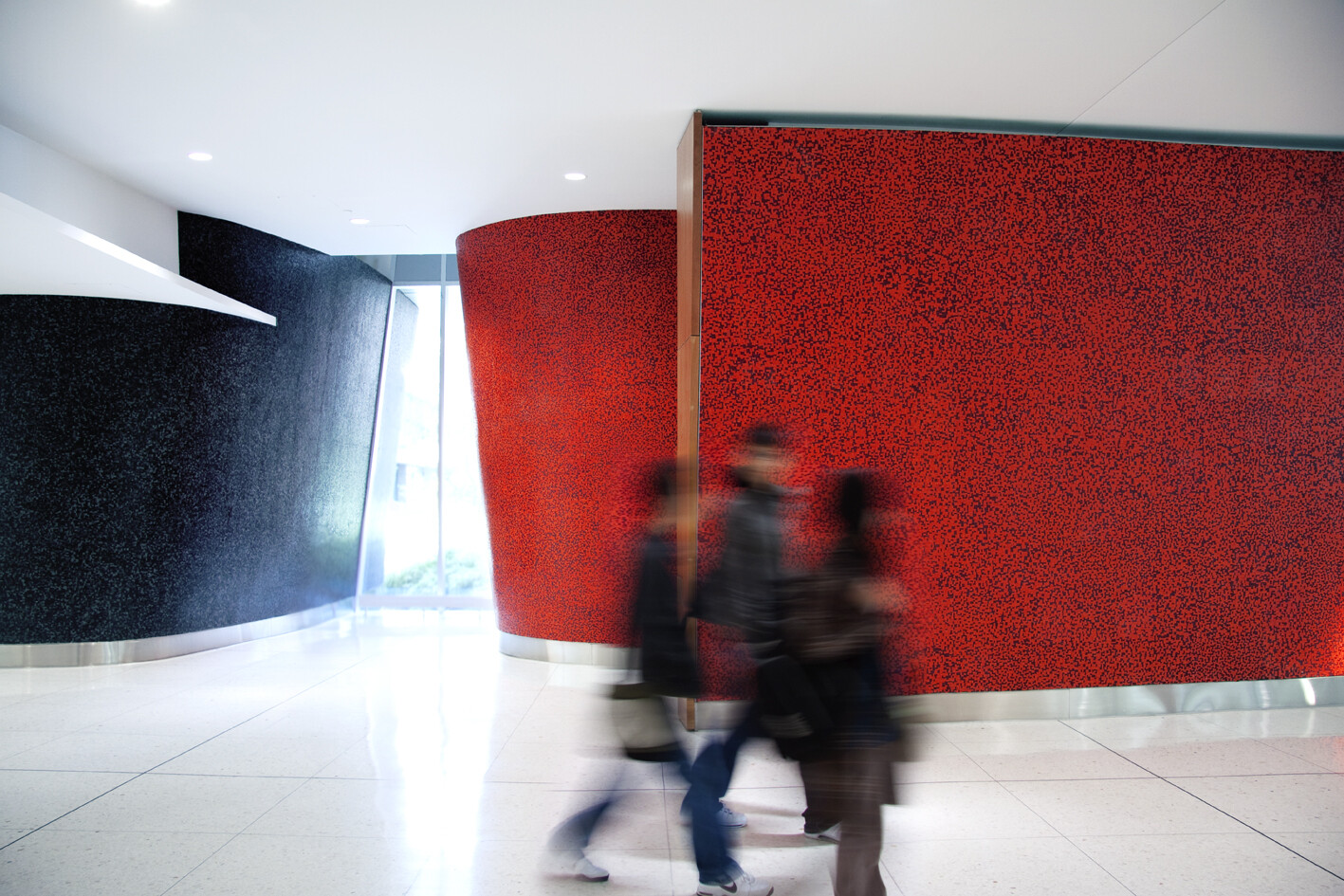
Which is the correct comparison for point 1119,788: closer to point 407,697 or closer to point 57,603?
point 407,697

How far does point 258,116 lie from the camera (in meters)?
4.79

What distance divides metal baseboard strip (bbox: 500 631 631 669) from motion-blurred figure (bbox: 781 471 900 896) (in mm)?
4093

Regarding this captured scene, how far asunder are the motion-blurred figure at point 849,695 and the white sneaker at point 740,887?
1.90ft

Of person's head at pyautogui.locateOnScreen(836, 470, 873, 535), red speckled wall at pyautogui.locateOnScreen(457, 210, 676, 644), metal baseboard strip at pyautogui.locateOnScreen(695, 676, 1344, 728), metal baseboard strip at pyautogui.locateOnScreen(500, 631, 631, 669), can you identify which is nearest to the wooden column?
metal baseboard strip at pyautogui.locateOnScreen(695, 676, 1344, 728)

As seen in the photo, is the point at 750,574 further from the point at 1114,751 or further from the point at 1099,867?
the point at 1114,751

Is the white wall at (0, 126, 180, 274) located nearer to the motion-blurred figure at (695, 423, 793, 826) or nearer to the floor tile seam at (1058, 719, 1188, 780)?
the motion-blurred figure at (695, 423, 793, 826)

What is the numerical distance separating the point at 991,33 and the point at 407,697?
484cm

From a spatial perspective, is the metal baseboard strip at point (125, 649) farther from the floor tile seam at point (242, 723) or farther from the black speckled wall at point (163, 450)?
the floor tile seam at point (242, 723)

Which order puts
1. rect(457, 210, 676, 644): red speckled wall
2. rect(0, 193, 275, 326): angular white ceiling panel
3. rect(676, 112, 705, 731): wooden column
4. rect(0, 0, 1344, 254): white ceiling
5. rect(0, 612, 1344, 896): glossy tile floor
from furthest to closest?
1. rect(457, 210, 676, 644): red speckled wall
2. rect(676, 112, 705, 731): wooden column
3. rect(0, 193, 275, 326): angular white ceiling panel
4. rect(0, 0, 1344, 254): white ceiling
5. rect(0, 612, 1344, 896): glossy tile floor

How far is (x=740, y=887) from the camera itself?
2.88m

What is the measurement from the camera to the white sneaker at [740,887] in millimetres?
2834

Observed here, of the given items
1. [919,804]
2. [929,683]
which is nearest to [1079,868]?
[919,804]

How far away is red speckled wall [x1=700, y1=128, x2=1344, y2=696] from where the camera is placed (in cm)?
467

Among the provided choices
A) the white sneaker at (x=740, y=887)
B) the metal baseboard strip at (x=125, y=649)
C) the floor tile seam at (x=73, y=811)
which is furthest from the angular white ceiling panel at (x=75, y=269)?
the white sneaker at (x=740, y=887)
